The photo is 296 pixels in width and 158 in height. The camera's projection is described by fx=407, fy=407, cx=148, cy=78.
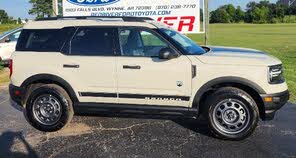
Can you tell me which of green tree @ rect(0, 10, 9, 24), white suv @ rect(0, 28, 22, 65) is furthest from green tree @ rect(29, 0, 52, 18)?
green tree @ rect(0, 10, 9, 24)

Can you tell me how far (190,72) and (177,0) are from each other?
6.79m

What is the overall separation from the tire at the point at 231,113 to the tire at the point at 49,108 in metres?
2.25

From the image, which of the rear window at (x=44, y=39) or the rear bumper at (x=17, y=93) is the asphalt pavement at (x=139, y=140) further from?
the rear window at (x=44, y=39)

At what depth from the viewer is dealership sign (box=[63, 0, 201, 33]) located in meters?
12.3

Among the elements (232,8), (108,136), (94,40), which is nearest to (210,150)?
(108,136)

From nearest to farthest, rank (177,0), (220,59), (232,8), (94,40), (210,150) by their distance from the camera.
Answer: (210,150) → (220,59) → (94,40) → (177,0) → (232,8)

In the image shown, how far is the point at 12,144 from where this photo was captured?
5.85 metres

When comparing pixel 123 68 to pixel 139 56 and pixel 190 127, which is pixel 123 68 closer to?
pixel 139 56

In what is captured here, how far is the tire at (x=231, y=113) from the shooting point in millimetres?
5844

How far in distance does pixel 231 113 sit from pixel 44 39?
319cm

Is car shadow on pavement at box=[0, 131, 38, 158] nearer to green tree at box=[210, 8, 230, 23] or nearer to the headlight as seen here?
the headlight

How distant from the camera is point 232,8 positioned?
97000 mm

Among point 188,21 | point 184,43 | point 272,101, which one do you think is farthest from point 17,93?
point 188,21

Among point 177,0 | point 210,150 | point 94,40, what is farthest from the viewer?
point 177,0
